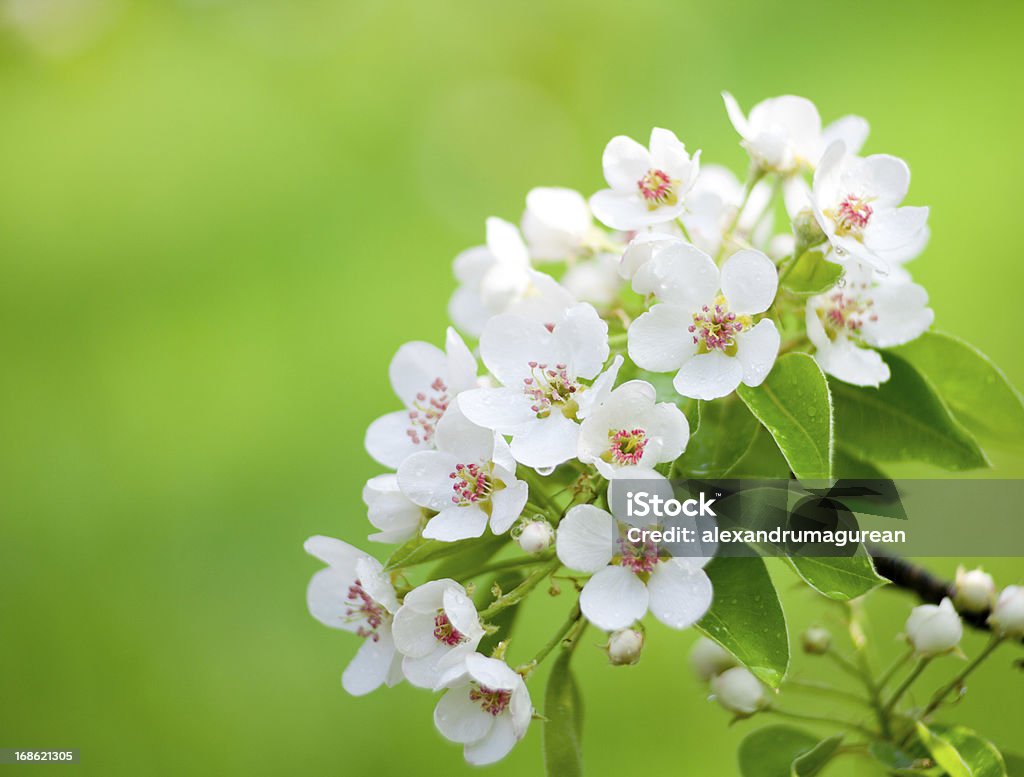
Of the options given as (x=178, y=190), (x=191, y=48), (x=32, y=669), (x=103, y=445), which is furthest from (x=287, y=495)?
(x=191, y=48)

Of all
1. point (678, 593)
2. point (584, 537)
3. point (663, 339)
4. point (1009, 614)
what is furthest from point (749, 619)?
point (1009, 614)

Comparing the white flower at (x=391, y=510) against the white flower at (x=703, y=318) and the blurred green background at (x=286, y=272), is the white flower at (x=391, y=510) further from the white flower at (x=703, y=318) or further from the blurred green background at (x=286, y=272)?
the blurred green background at (x=286, y=272)

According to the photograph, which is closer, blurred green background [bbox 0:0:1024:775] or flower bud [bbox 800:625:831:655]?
flower bud [bbox 800:625:831:655]

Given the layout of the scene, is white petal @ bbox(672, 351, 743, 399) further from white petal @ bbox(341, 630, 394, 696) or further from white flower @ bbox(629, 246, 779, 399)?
white petal @ bbox(341, 630, 394, 696)

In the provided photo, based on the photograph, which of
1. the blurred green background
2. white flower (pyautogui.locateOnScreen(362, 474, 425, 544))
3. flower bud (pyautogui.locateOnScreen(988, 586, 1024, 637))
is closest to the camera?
white flower (pyautogui.locateOnScreen(362, 474, 425, 544))

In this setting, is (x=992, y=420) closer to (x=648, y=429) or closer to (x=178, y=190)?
(x=648, y=429)

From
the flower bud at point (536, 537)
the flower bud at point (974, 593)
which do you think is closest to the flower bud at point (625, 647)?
the flower bud at point (536, 537)

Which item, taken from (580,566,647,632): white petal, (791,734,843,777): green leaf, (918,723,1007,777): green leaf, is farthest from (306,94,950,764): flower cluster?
(918,723,1007,777): green leaf
